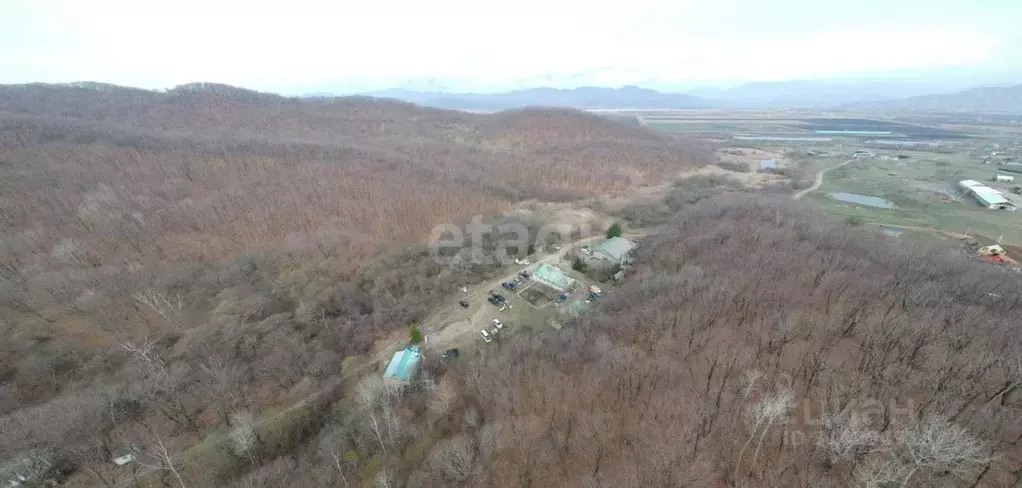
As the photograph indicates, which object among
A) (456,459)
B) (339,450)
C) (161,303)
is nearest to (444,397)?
(456,459)

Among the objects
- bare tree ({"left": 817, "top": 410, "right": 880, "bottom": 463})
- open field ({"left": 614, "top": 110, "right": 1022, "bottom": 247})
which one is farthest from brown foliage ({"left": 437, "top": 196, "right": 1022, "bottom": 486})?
open field ({"left": 614, "top": 110, "right": 1022, "bottom": 247})

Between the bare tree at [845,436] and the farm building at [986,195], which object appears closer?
the bare tree at [845,436]

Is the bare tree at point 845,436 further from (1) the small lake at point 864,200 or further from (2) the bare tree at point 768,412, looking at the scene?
(1) the small lake at point 864,200

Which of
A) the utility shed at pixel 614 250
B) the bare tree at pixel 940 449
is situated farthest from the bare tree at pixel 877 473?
the utility shed at pixel 614 250

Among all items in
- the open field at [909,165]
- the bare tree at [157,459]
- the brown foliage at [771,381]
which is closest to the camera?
the brown foliage at [771,381]

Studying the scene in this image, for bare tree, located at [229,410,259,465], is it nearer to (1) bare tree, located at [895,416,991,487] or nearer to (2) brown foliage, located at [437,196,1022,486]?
(2) brown foliage, located at [437,196,1022,486]

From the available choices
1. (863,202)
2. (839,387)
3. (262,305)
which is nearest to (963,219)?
(863,202)

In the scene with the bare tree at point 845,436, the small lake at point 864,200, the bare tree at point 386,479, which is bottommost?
the bare tree at point 386,479
